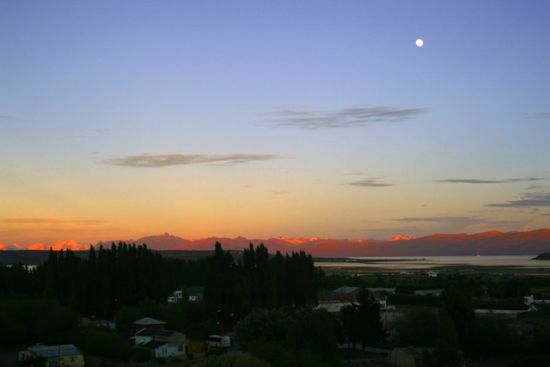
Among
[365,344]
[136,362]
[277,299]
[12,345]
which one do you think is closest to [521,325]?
[365,344]

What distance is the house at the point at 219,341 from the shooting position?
52847 mm

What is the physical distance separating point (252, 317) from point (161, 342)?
7.14m

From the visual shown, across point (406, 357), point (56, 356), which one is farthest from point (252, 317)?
point (56, 356)

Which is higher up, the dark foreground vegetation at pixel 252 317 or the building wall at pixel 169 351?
the dark foreground vegetation at pixel 252 317

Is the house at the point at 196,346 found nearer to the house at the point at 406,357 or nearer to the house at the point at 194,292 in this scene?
the house at the point at 406,357

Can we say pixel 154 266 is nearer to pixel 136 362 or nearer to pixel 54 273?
pixel 54 273

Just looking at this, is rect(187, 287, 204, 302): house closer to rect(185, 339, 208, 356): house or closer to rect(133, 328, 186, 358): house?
rect(133, 328, 186, 358): house

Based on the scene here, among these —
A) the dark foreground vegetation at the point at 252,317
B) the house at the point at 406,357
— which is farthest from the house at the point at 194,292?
the house at the point at 406,357

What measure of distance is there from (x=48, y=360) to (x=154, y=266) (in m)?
25.4

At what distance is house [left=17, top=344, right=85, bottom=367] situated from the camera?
4010 cm

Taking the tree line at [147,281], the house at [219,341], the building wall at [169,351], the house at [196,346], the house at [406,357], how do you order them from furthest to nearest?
the tree line at [147,281], the house at [219,341], the house at [196,346], the building wall at [169,351], the house at [406,357]

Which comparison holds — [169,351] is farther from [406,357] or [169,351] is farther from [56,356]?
[406,357]

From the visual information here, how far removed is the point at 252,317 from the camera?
50062 mm

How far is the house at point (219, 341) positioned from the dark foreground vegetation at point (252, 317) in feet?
2.28
